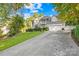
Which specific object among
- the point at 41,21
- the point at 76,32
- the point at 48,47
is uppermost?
the point at 41,21

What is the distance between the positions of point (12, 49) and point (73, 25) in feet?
2.27

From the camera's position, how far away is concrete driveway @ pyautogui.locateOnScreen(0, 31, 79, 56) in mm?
3557

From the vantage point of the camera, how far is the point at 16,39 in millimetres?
3623

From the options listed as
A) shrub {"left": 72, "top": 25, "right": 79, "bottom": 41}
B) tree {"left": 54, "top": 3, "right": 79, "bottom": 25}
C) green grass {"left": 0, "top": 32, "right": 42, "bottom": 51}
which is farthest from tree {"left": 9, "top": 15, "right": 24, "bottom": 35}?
shrub {"left": 72, "top": 25, "right": 79, "bottom": 41}

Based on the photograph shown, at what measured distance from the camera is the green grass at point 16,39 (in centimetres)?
359

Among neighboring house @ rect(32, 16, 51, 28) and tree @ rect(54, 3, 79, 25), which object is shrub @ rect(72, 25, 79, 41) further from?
neighboring house @ rect(32, 16, 51, 28)

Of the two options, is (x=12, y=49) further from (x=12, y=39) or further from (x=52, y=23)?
(x=52, y=23)

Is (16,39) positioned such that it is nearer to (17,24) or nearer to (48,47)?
(17,24)

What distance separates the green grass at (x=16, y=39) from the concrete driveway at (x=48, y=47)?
4 cm

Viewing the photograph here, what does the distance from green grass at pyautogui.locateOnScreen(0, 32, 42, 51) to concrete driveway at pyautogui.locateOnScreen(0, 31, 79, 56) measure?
0.04 metres

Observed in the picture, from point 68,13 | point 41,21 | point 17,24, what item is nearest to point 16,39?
point 17,24

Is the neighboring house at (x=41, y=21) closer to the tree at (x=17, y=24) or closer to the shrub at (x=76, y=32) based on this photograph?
the tree at (x=17, y=24)

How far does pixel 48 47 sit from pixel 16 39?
1.16ft

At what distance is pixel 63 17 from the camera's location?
11.8 ft
